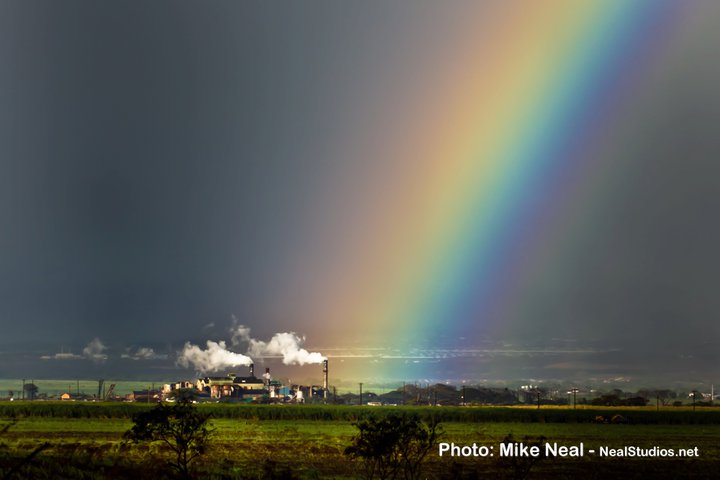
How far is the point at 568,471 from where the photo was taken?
177ft

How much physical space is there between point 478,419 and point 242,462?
57.4m

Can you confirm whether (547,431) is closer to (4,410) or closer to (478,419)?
(478,419)

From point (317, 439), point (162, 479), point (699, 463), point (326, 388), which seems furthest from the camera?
point (326, 388)

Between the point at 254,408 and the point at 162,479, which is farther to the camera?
the point at 254,408

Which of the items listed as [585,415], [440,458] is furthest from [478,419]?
[440,458]

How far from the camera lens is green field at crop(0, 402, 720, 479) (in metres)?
45.8

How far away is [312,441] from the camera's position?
72938mm

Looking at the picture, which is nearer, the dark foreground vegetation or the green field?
the green field

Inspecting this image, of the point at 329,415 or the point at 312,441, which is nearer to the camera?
the point at 312,441

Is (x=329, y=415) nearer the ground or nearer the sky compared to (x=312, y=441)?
nearer the sky

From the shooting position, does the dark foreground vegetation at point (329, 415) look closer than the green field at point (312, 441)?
No

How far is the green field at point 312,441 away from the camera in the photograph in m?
45.8

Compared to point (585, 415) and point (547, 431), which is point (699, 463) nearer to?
point (547, 431)

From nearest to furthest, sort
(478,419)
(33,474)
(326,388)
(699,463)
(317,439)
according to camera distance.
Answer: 1. (33,474)
2. (699,463)
3. (317,439)
4. (478,419)
5. (326,388)
